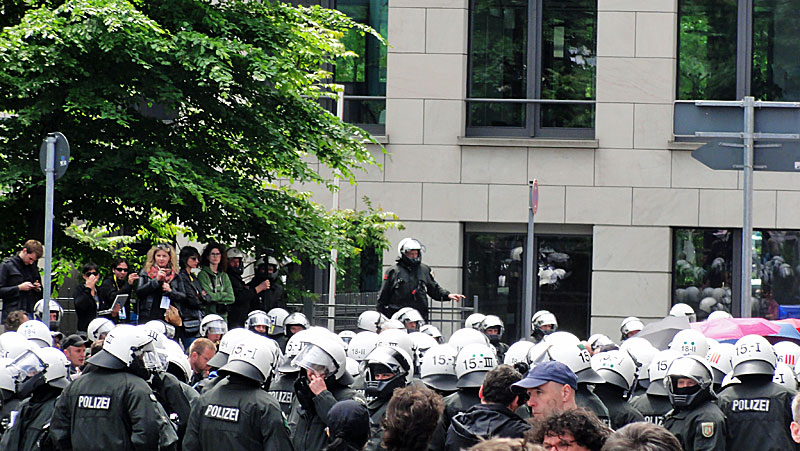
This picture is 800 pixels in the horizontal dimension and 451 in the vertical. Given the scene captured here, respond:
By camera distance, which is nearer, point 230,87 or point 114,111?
point 114,111

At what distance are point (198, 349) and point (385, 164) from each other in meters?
11.5

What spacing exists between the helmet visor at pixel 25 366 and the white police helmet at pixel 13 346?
8 centimetres

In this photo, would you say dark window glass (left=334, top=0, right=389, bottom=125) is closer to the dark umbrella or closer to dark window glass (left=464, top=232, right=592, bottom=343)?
dark window glass (left=464, top=232, right=592, bottom=343)

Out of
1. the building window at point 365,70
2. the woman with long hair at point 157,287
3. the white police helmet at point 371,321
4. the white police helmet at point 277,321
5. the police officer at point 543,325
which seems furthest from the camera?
the building window at point 365,70

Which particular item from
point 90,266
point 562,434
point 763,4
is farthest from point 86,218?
point 763,4

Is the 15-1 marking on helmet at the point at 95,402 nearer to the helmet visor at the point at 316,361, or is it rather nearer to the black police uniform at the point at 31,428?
the black police uniform at the point at 31,428

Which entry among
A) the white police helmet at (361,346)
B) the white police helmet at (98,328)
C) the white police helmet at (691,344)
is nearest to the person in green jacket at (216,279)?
the white police helmet at (98,328)

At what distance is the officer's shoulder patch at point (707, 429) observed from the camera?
337 inches

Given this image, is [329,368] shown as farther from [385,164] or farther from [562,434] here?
[385,164]

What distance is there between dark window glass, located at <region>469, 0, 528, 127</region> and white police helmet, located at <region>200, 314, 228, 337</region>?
994 centimetres

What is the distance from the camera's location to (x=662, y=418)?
29.9ft

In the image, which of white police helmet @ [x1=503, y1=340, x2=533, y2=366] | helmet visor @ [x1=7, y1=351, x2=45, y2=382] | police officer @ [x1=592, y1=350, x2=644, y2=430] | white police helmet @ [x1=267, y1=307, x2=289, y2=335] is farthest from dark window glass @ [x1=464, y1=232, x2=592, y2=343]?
helmet visor @ [x1=7, y1=351, x2=45, y2=382]

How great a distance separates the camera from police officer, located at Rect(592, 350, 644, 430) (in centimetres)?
918

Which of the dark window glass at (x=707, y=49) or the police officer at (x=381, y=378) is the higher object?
the dark window glass at (x=707, y=49)
